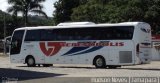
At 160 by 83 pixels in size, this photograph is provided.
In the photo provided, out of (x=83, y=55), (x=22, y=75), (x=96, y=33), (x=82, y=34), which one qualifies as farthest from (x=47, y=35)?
(x=22, y=75)

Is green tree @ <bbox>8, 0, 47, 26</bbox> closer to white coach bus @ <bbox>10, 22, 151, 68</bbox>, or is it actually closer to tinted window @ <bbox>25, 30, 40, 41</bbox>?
white coach bus @ <bbox>10, 22, 151, 68</bbox>

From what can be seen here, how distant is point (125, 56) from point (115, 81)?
10.1 meters

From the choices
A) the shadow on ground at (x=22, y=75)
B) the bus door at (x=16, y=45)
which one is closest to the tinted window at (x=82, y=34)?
the bus door at (x=16, y=45)

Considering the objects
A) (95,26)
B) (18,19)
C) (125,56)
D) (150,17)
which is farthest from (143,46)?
(18,19)

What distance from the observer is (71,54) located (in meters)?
30.8

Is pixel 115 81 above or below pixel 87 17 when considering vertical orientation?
below

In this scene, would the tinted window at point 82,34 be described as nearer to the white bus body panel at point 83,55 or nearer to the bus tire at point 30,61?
the white bus body panel at point 83,55

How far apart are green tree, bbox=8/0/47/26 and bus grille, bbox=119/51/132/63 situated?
4544 cm

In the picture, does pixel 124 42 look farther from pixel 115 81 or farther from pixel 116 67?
pixel 115 81

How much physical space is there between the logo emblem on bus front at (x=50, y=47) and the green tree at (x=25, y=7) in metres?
41.1

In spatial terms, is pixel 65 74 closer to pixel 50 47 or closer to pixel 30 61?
pixel 50 47

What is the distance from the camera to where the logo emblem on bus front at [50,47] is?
3136 centimetres

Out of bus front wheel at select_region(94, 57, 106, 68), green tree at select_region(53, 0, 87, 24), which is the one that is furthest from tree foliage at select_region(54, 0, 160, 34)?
bus front wheel at select_region(94, 57, 106, 68)

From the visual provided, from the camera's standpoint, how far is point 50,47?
3169cm
